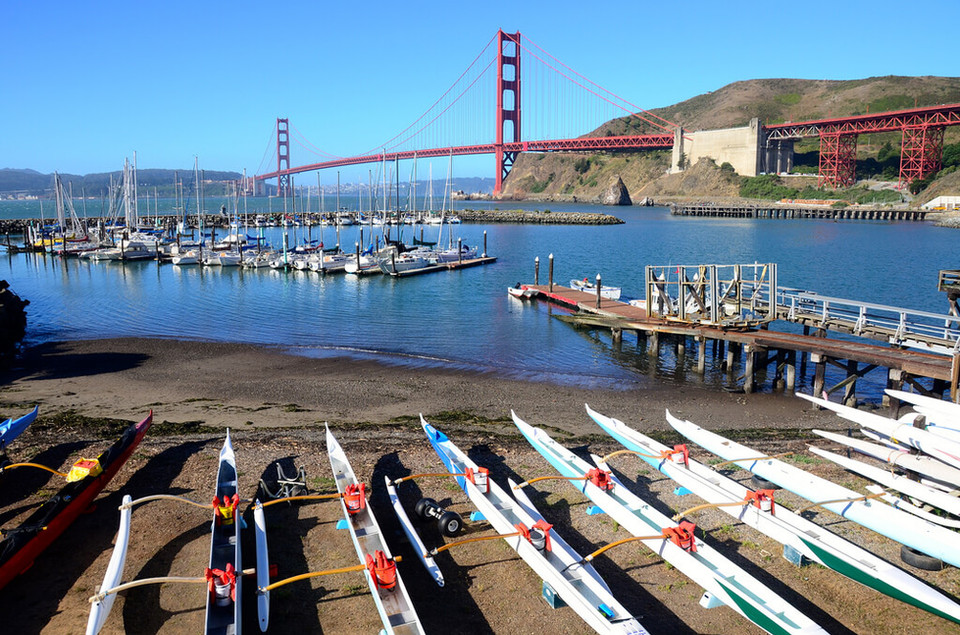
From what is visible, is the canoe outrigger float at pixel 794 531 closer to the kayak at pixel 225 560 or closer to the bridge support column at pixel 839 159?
the kayak at pixel 225 560

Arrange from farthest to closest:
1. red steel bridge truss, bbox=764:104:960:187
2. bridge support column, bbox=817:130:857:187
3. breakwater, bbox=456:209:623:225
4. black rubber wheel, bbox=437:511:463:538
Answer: bridge support column, bbox=817:130:857:187
red steel bridge truss, bbox=764:104:960:187
breakwater, bbox=456:209:623:225
black rubber wheel, bbox=437:511:463:538

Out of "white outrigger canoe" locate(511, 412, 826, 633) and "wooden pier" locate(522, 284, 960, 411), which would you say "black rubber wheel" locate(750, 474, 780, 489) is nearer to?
"white outrigger canoe" locate(511, 412, 826, 633)

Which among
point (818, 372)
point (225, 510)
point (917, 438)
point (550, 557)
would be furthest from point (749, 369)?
point (225, 510)

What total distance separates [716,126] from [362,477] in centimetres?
17051

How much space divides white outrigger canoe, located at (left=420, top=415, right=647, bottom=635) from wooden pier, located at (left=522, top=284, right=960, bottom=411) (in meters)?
9.44

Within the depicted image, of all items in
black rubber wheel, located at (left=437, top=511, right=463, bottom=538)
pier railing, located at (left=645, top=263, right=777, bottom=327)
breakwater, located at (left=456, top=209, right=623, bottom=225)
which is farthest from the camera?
breakwater, located at (left=456, top=209, right=623, bottom=225)

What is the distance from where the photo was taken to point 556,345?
2303cm

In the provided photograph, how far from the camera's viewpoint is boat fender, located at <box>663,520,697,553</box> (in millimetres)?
7871

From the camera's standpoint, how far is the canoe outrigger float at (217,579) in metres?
6.45

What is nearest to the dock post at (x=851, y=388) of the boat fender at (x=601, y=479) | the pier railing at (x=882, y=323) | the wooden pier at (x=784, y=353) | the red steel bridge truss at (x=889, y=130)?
the wooden pier at (x=784, y=353)

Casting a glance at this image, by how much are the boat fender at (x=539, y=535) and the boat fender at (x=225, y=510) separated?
3.74 meters

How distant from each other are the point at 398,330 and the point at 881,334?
1600 centimetres

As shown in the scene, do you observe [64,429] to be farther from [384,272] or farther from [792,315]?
[384,272]

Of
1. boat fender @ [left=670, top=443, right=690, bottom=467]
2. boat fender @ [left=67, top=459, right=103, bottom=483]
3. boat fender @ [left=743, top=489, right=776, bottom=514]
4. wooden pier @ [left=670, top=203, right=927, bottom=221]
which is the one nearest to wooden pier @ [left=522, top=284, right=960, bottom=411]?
boat fender @ [left=670, top=443, right=690, bottom=467]
